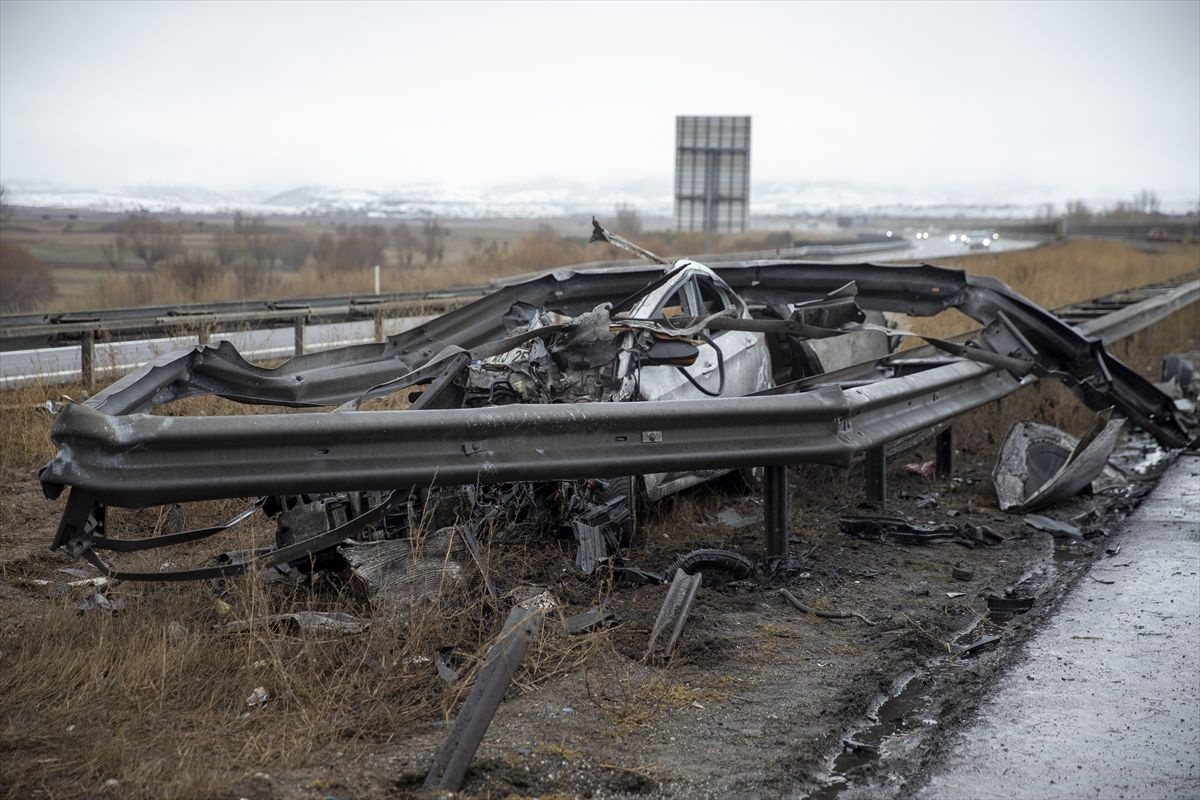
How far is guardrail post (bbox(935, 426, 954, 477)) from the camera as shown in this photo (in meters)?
9.27

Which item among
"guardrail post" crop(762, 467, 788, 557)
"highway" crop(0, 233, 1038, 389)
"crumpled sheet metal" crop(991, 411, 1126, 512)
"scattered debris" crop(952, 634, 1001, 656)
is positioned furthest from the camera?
"highway" crop(0, 233, 1038, 389)

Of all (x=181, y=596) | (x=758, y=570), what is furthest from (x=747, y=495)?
(x=181, y=596)

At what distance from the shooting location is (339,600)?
5180 mm

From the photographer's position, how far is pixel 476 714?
3.71 meters

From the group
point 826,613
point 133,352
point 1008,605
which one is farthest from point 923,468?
point 133,352

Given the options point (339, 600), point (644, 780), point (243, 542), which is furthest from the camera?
point (243, 542)

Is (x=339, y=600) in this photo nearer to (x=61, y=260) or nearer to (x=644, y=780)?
(x=644, y=780)

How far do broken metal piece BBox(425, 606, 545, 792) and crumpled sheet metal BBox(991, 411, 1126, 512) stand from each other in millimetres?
5365

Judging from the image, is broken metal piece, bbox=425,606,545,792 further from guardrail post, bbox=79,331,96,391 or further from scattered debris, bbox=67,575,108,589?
guardrail post, bbox=79,331,96,391

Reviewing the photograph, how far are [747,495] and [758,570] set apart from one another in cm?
188

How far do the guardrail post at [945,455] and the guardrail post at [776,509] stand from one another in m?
3.32

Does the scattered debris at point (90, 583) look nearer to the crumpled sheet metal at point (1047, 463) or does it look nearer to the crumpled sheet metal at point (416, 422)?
A: the crumpled sheet metal at point (416, 422)

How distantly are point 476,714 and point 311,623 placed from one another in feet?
4.22

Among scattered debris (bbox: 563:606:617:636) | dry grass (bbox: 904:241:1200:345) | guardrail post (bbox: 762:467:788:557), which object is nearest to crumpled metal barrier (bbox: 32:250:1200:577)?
guardrail post (bbox: 762:467:788:557)
